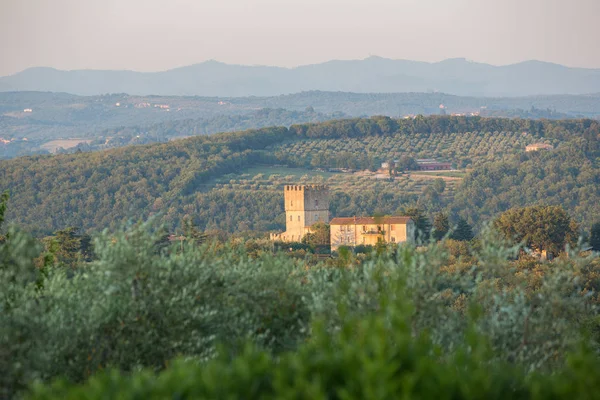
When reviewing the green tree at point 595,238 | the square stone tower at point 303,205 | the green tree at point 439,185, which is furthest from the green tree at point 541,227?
the green tree at point 439,185

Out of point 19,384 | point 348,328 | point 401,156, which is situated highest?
point 348,328

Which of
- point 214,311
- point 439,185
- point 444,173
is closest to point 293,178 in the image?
point 439,185

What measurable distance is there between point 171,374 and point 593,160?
90.7 metres

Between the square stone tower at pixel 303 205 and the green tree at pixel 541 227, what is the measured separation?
1497cm

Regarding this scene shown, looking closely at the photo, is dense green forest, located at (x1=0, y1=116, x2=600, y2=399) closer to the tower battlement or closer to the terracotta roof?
the terracotta roof

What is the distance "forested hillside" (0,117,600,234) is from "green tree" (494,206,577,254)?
21963mm

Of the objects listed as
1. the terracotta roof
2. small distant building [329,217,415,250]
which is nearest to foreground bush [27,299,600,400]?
small distant building [329,217,415,250]

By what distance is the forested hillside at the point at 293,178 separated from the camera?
79.1 m

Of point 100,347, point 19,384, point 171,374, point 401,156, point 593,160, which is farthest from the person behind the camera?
point 401,156

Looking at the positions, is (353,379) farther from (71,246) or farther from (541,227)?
(541,227)

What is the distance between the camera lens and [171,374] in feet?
26.9

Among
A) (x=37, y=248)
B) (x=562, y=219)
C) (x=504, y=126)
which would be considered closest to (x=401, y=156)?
(x=504, y=126)

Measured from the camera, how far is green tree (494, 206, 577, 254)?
153ft

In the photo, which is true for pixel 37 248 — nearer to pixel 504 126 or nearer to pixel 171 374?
pixel 171 374
